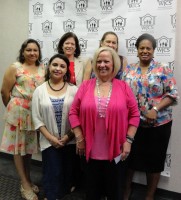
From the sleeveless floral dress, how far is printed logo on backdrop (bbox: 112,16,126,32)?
90 cm

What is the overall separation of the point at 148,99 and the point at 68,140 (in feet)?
2.53

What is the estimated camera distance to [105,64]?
1.83 meters

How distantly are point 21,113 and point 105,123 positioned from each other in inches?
41.0

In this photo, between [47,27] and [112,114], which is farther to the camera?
[47,27]

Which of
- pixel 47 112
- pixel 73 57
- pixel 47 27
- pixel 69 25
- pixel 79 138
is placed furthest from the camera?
pixel 47 27

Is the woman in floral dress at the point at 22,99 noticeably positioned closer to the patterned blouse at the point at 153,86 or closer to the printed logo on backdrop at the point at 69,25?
the printed logo on backdrop at the point at 69,25

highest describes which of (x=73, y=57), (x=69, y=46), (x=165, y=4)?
(x=165, y=4)

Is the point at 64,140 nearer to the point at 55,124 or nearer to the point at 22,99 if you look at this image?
the point at 55,124

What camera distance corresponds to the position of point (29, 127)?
8.07ft

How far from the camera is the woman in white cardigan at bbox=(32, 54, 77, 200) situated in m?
2.05

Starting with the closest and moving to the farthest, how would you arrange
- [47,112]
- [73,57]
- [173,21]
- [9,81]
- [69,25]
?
1. [47,112]
2. [173,21]
3. [9,81]
4. [73,57]
5. [69,25]

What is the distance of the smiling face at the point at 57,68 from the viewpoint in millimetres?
2078

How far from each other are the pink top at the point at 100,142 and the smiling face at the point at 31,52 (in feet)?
3.23

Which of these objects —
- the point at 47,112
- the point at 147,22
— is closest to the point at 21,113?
the point at 47,112
